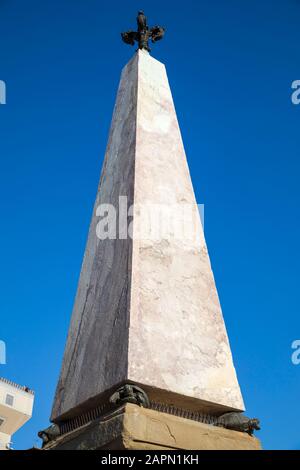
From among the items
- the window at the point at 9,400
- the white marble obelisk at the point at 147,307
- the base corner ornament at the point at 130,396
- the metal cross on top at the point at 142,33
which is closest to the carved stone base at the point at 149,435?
the base corner ornament at the point at 130,396

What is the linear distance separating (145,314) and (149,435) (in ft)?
2.38

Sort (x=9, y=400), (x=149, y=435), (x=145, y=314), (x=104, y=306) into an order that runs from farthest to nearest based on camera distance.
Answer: (x=9, y=400) < (x=104, y=306) < (x=145, y=314) < (x=149, y=435)

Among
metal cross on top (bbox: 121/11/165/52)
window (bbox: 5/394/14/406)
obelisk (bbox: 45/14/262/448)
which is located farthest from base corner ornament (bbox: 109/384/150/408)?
window (bbox: 5/394/14/406)

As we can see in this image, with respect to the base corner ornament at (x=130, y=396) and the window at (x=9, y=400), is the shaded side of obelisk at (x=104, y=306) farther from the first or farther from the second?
the window at (x=9, y=400)

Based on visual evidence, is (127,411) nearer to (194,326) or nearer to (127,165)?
(194,326)

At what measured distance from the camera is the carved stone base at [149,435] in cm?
241

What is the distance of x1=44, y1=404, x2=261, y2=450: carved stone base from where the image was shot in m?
2.41

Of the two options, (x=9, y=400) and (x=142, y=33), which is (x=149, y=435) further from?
(x=9, y=400)

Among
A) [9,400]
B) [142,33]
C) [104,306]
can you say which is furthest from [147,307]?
[9,400]

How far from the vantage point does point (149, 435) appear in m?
2.45

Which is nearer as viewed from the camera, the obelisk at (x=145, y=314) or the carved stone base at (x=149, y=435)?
the carved stone base at (x=149, y=435)

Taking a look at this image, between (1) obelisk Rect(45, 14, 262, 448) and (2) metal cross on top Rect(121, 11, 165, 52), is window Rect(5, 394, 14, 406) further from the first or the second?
(1) obelisk Rect(45, 14, 262, 448)

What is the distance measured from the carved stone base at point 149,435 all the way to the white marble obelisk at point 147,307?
0.53ft

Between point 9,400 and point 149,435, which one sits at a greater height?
point 9,400
